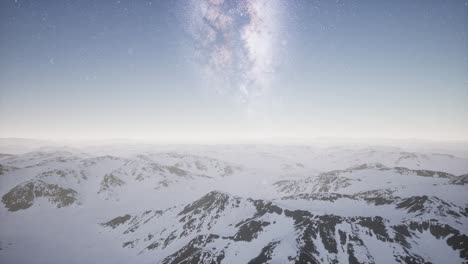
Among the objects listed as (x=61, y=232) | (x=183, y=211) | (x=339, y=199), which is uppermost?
(x=339, y=199)

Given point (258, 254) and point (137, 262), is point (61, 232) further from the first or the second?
point (258, 254)

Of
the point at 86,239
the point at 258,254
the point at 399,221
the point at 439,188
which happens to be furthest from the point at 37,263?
the point at 439,188

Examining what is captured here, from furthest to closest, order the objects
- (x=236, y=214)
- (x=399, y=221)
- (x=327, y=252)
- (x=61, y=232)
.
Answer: (x=61, y=232), (x=236, y=214), (x=399, y=221), (x=327, y=252)

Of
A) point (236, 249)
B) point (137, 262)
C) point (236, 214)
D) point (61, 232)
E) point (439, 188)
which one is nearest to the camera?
point (236, 249)

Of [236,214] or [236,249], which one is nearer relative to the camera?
[236,249]

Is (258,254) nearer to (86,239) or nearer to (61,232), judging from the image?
(86,239)

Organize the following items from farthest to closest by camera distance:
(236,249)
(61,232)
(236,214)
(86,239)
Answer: (61,232) < (86,239) < (236,214) < (236,249)

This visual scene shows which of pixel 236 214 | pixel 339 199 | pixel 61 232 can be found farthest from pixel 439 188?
pixel 61 232

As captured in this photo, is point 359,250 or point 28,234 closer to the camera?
point 359,250

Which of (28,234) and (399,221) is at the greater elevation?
(399,221)
